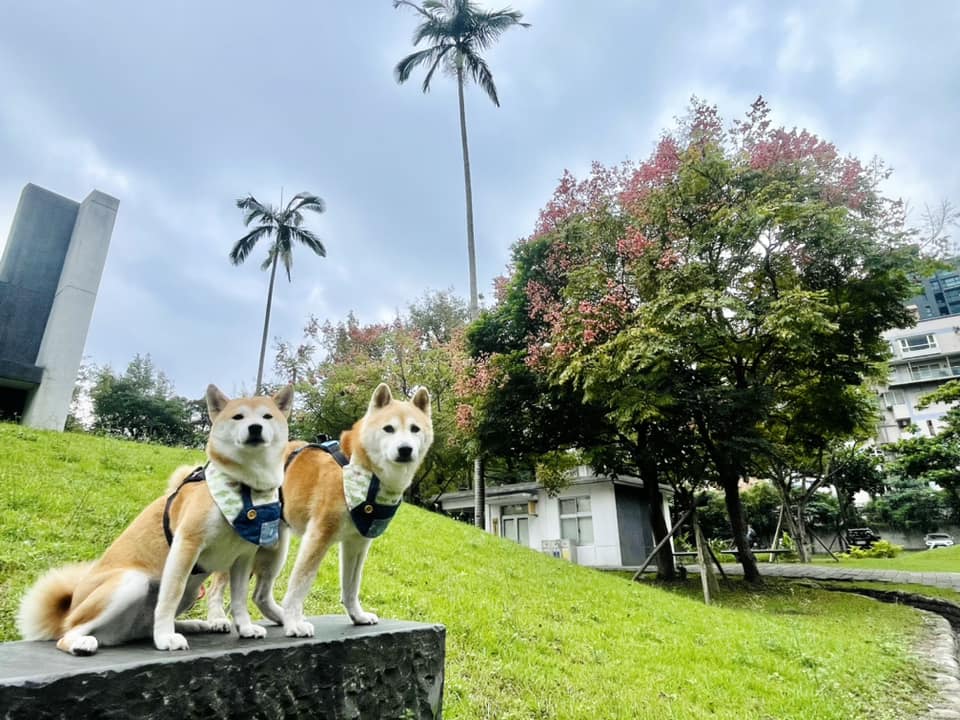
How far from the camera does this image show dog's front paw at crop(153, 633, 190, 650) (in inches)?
72.4

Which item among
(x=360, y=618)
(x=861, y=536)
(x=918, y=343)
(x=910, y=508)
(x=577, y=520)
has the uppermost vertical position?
(x=918, y=343)

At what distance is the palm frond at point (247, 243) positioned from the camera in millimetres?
23125

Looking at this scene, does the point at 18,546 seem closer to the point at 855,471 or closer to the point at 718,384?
the point at 718,384

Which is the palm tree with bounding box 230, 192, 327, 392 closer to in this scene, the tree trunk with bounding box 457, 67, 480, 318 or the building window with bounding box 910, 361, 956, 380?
the tree trunk with bounding box 457, 67, 480, 318

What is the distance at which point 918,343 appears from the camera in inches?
1859

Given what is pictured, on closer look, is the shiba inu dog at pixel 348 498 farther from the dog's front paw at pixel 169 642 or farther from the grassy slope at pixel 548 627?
the grassy slope at pixel 548 627

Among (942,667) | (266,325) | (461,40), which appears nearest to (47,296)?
(266,325)

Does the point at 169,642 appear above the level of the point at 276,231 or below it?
below

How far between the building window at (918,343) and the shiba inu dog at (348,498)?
196 ft

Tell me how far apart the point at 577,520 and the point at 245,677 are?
21.4 m

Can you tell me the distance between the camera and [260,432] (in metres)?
1.92

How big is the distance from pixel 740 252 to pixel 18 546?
1153cm

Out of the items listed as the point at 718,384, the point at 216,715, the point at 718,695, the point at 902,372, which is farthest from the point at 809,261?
the point at 902,372

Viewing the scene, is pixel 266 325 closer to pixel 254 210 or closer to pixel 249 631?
pixel 254 210
